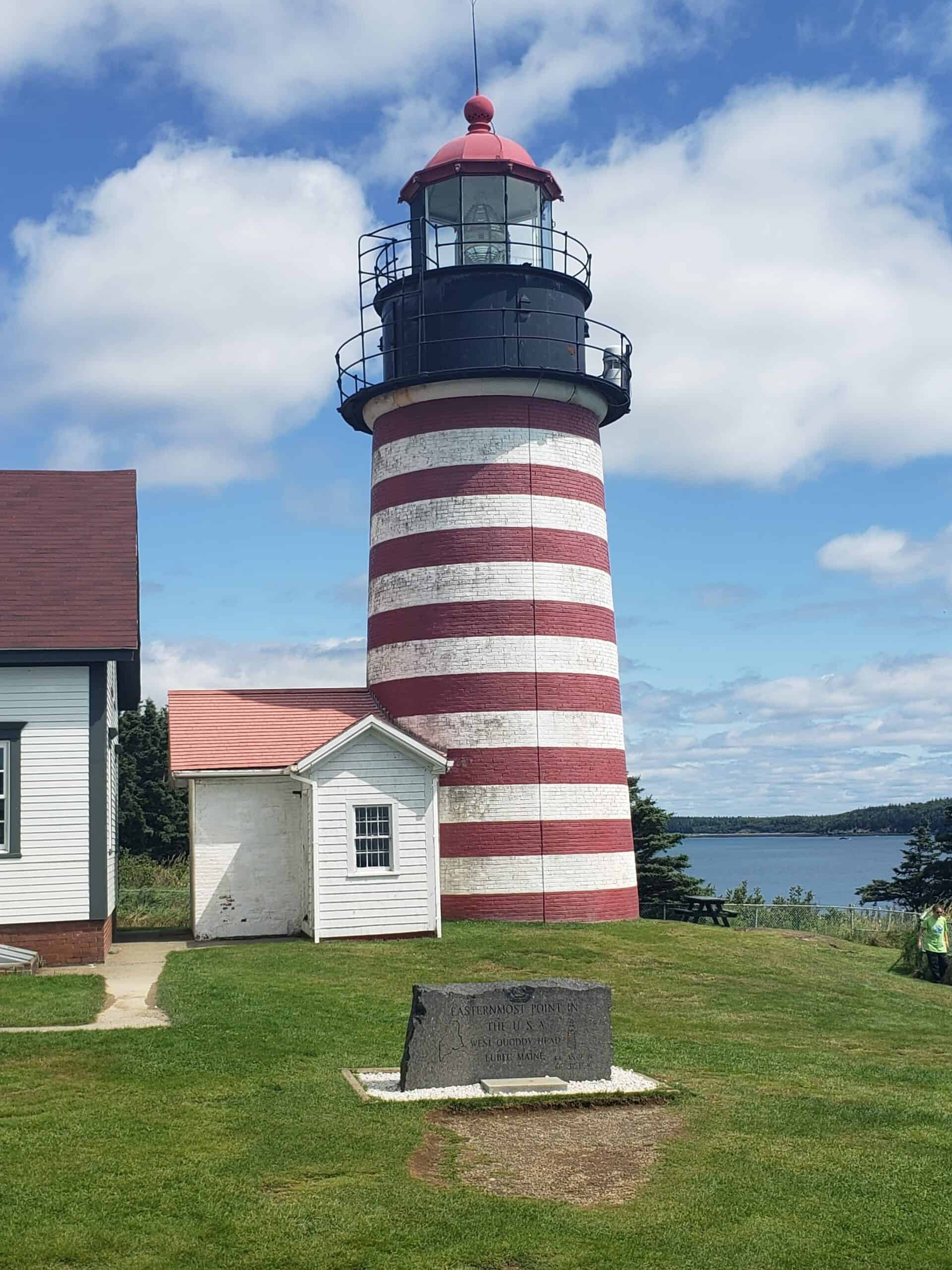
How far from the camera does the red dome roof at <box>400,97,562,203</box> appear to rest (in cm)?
2614

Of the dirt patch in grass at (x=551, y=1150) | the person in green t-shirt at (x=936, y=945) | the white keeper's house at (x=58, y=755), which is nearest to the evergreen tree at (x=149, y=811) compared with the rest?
the white keeper's house at (x=58, y=755)

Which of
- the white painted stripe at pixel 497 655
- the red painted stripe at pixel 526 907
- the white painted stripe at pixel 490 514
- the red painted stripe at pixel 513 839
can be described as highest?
the white painted stripe at pixel 490 514

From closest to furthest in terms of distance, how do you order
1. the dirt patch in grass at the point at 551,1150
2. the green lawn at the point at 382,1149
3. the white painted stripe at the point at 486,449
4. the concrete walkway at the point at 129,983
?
the green lawn at the point at 382,1149 → the dirt patch in grass at the point at 551,1150 → the concrete walkway at the point at 129,983 → the white painted stripe at the point at 486,449

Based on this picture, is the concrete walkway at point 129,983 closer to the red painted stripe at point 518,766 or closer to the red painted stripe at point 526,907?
the red painted stripe at point 526,907

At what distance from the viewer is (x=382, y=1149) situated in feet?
32.9

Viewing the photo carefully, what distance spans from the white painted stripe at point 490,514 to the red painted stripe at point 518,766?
4.21m

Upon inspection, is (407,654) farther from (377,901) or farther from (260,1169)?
(260,1169)

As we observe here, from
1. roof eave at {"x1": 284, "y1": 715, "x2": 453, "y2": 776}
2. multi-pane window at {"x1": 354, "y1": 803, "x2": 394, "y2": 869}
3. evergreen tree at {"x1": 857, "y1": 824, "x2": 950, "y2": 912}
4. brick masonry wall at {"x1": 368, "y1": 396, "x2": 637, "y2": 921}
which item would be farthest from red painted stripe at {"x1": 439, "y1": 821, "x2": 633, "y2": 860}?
evergreen tree at {"x1": 857, "y1": 824, "x2": 950, "y2": 912}

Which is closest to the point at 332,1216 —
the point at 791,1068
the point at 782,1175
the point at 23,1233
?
the point at 23,1233

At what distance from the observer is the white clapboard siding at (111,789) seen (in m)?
20.5

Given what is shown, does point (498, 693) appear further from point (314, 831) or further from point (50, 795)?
point (50, 795)

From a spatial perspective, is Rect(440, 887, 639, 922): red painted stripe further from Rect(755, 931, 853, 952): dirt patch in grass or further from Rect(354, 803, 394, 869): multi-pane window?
Rect(755, 931, 853, 952): dirt patch in grass

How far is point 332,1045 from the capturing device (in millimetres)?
14031

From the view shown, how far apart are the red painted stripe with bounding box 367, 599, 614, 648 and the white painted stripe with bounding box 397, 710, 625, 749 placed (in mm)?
1503
